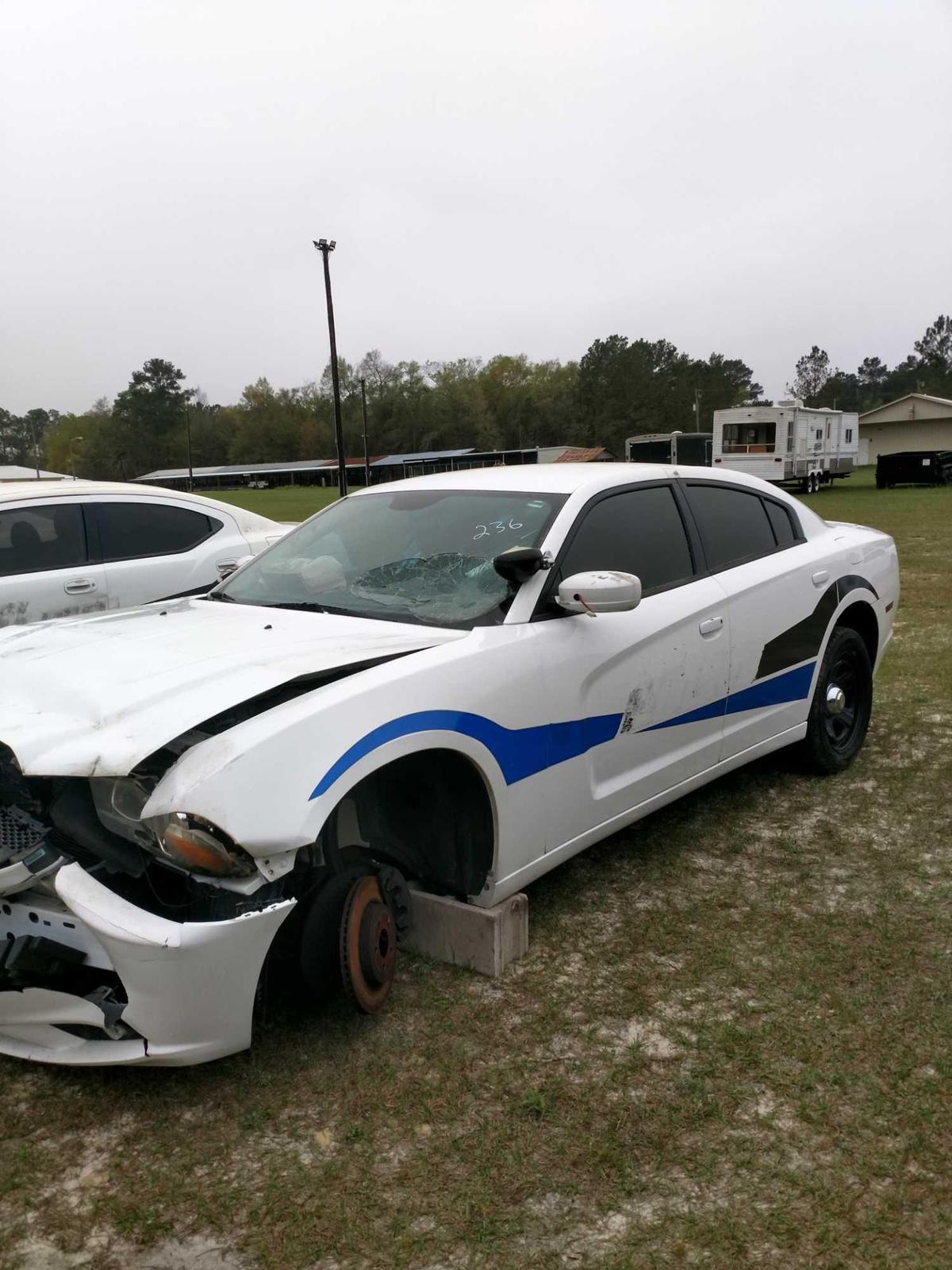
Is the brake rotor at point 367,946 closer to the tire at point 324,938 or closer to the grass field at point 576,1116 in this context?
the tire at point 324,938

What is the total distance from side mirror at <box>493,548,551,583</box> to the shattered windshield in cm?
5

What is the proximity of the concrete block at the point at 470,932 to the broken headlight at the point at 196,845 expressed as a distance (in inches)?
37.1

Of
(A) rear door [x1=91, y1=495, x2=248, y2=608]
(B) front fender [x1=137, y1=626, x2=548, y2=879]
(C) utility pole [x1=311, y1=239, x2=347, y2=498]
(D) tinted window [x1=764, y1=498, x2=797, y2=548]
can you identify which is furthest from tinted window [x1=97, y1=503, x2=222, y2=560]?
(C) utility pole [x1=311, y1=239, x2=347, y2=498]

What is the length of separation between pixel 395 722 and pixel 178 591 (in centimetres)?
415

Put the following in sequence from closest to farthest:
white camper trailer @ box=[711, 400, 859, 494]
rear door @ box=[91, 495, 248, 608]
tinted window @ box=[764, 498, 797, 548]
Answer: tinted window @ box=[764, 498, 797, 548] < rear door @ box=[91, 495, 248, 608] < white camper trailer @ box=[711, 400, 859, 494]

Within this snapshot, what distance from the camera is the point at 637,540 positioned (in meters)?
3.85

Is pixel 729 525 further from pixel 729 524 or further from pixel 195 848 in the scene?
pixel 195 848

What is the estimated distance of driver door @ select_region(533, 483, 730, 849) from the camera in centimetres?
331

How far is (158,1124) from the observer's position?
2.49m

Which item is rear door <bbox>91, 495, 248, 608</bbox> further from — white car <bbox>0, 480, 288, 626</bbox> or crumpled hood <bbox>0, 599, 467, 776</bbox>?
crumpled hood <bbox>0, 599, 467, 776</bbox>

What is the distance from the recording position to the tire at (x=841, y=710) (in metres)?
4.78

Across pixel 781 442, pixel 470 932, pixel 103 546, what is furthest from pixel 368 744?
pixel 781 442

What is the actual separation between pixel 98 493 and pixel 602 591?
167 inches

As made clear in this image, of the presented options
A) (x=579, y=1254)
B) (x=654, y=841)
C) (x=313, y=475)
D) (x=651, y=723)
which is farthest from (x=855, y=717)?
(x=313, y=475)
